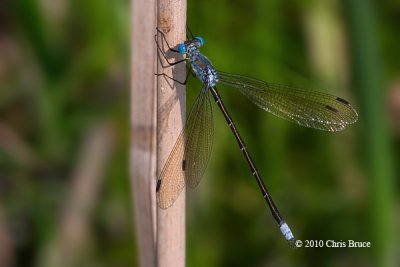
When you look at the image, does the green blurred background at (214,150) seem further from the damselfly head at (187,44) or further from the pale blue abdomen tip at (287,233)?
the damselfly head at (187,44)

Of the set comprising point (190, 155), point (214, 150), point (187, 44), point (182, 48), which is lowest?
point (190, 155)

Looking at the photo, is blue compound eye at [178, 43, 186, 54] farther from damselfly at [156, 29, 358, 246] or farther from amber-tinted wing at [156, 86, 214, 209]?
amber-tinted wing at [156, 86, 214, 209]

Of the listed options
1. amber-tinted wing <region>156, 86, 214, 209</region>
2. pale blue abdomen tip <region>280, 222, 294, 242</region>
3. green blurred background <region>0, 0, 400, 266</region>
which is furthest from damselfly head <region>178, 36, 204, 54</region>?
pale blue abdomen tip <region>280, 222, 294, 242</region>

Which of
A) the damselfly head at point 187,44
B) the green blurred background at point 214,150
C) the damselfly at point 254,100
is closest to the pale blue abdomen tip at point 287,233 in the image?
the damselfly at point 254,100

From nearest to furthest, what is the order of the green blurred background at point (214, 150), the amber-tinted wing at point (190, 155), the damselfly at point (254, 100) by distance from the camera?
the amber-tinted wing at point (190, 155)
the damselfly at point (254, 100)
the green blurred background at point (214, 150)

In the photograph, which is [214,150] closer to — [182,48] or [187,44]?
[187,44]

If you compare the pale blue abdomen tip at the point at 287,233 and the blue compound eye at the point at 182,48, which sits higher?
the blue compound eye at the point at 182,48

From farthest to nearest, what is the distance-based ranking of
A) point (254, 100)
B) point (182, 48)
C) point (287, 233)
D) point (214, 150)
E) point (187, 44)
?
point (214, 150) → point (254, 100) → point (287, 233) → point (187, 44) → point (182, 48)

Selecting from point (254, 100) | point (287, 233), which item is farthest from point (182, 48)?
point (287, 233)

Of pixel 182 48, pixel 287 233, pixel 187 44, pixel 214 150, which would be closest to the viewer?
pixel 182 48
